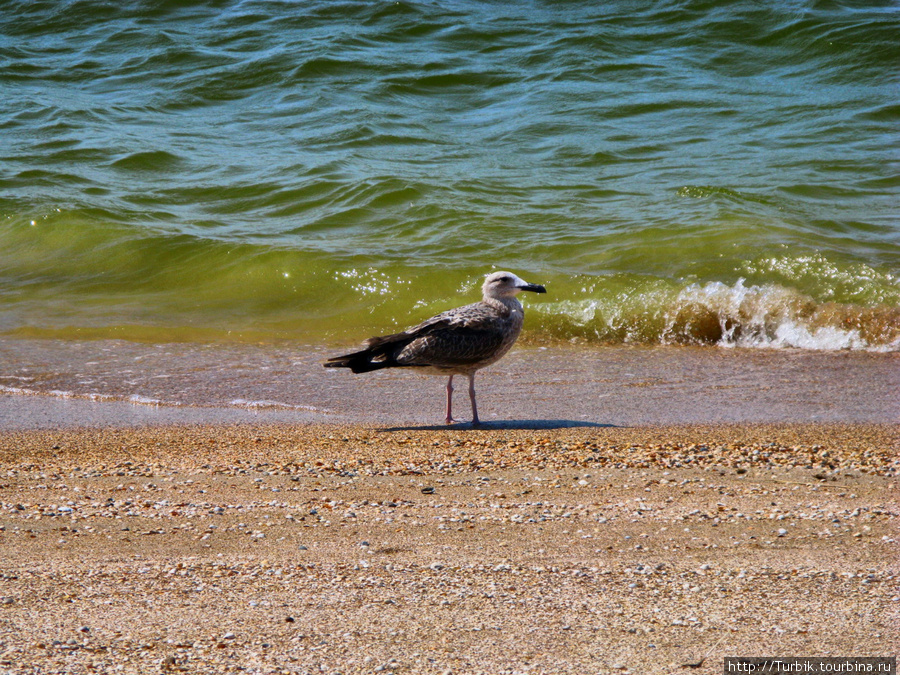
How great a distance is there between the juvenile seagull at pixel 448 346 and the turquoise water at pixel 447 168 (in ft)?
8.55

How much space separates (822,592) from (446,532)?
1449 millimetres

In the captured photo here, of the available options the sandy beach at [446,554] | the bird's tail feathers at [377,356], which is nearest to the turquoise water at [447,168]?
the bird's tail feathers at [377,356]

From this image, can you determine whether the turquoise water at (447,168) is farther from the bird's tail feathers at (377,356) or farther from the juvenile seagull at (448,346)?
the bird's tail feathers at (377,356)

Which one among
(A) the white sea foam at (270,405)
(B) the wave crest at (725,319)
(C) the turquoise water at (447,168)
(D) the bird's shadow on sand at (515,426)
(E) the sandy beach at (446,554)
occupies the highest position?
(C) the turquoise water at (447,168)

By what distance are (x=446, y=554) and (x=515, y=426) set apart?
8.62 ft

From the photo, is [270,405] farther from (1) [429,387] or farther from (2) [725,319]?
(2) [725,319]

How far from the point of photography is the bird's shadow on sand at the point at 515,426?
252 inches

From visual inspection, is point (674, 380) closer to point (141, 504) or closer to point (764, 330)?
point (764, 330)

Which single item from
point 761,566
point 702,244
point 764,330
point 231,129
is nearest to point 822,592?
point 761,566

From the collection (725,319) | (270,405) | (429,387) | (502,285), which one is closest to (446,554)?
(502,285)

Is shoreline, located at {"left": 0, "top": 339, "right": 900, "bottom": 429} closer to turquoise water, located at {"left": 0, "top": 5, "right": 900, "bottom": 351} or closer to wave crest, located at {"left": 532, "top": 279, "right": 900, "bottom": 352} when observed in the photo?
wave crest, located at {"left": 532, "top": 279, "right": 900, "bottom": 352}

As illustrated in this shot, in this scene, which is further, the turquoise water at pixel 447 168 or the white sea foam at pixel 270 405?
the turquoise water at pixel 447 168

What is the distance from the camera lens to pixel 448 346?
261 inches

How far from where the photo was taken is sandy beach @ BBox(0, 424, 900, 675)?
311 centimetres
